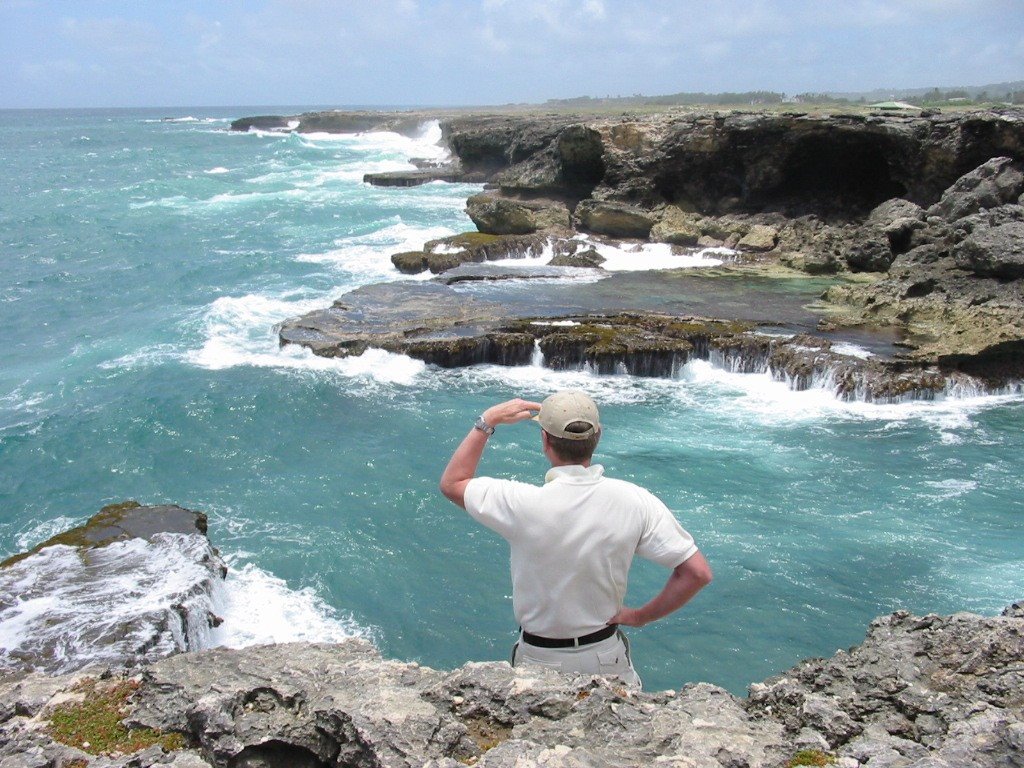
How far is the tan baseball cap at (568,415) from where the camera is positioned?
3.82 m

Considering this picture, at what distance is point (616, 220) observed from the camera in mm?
33719

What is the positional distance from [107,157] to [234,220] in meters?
43.6

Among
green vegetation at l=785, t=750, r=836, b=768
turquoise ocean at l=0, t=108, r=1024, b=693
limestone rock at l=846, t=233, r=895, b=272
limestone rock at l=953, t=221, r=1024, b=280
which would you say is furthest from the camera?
limestone rock at l=846, t=233, r=895, b=272

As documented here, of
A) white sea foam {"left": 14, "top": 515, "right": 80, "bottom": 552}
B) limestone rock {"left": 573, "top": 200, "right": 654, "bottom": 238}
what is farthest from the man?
limestone rock {"left": 573, "top": 200, "right": 654, "bottom": 238}

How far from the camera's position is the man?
382cm

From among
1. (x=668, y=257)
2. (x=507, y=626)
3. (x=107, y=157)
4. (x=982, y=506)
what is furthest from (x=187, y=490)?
(x=107, y=157)

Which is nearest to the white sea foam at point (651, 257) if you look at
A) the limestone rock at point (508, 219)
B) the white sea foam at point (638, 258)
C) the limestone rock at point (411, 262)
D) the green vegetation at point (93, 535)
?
the white sea foam at point (638, 258)

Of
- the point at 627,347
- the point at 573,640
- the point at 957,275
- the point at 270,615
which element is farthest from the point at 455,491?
the point at 957,275

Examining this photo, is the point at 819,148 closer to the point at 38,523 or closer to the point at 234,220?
the point at 234,220

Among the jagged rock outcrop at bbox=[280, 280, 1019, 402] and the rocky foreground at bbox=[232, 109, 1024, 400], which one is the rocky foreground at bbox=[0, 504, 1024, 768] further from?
the rocky foreground at bbox=[232, 109, 1024, 400]

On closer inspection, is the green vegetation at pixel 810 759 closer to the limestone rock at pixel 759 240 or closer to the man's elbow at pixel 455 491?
the man's elbow at pixel 455 491

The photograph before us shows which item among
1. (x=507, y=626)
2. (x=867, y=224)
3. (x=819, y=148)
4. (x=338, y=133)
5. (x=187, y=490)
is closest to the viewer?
(x=507, y=626)

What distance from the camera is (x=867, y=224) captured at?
2991cm

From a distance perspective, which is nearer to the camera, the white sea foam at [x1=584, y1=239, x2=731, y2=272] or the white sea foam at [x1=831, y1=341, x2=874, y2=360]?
the white sea foam at [x1=831, y1=341, x2=874, y2=360]
